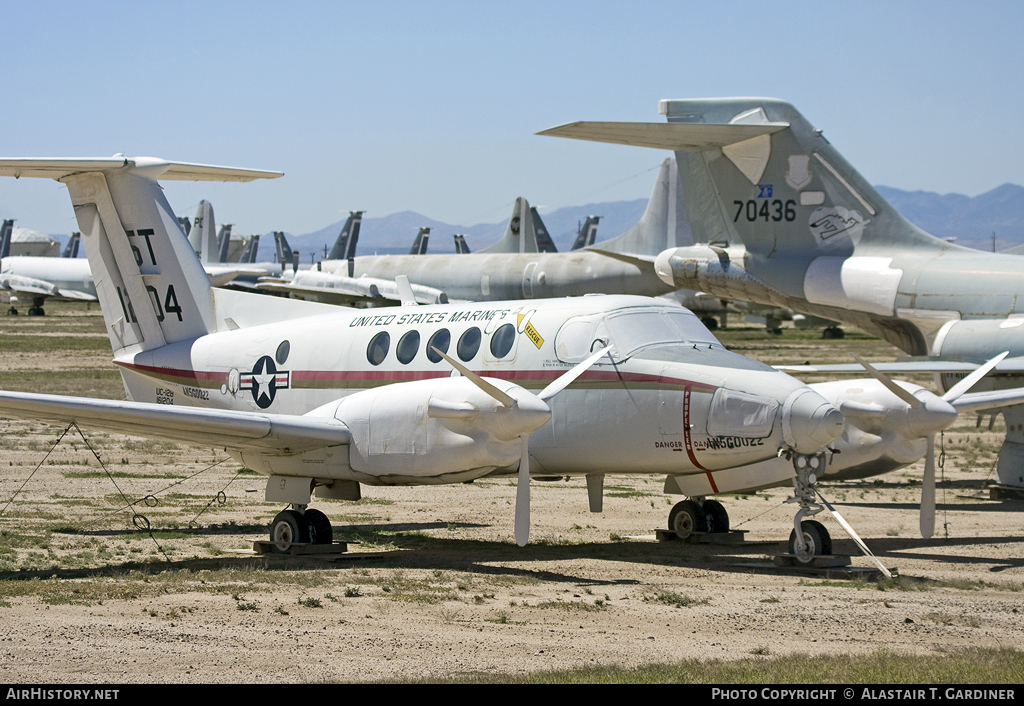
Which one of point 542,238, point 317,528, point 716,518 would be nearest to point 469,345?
point 317,528

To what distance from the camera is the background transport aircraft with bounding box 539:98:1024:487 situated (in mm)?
18250

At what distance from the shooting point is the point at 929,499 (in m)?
12.1

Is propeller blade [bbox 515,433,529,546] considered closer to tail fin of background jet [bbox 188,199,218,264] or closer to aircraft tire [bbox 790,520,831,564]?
aircraft tire [bbox 790,520,831,564]

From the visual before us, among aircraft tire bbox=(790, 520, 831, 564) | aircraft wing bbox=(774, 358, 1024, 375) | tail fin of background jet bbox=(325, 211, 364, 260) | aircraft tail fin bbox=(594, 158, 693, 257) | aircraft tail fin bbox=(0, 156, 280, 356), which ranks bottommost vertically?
aircraft tire bbox=(790, 520, 831, 564)

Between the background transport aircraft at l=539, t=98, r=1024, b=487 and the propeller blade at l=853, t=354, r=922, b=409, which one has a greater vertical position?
the background transport aircraft at l=539, t=98, r=1024, b=487

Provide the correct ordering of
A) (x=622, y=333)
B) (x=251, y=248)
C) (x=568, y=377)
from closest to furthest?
(x=568, y=377), (x=622, y=333), (x=251, y=248)

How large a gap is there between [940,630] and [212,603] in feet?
18.6

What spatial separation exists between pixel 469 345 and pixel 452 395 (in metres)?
1.90

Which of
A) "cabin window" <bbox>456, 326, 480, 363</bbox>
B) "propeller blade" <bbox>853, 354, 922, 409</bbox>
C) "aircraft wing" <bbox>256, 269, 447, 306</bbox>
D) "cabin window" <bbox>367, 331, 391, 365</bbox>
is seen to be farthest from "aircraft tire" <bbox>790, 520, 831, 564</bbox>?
→ "aircraft wing" <bbox>256, 269, 447, 306</bbox>

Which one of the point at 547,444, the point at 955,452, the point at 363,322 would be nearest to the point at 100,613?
the point at 547,444

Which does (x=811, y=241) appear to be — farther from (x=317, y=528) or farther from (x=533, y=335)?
(x=317, y=528)

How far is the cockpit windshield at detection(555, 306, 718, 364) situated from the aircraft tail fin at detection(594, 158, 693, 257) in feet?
105

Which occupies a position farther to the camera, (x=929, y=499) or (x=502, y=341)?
(x=502, y=341)

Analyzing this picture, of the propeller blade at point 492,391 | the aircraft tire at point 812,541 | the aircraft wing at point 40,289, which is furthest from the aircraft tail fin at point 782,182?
the aircraft wing at point 40,289
